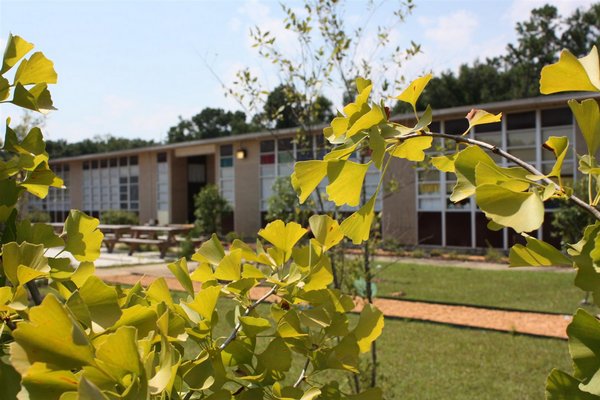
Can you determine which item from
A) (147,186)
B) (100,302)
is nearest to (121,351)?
(100,302)

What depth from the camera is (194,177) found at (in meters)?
25.0

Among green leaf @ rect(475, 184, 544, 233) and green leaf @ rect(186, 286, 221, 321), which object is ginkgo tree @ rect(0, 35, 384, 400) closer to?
green leaf @ rect(186, 286, 221, 321)

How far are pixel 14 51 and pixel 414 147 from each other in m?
0.69

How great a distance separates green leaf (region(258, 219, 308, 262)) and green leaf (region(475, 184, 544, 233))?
1.18 feet

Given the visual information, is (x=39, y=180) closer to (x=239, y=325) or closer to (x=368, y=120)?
(x=239, y=325)

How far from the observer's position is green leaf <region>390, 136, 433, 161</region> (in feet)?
2.40

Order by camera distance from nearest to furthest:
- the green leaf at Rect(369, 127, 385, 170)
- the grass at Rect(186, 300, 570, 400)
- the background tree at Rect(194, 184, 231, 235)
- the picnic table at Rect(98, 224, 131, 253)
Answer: the green leaf at Rect(369, 127, 385, 170) < the grass at Rect(186, 300, 570, 400) < the picnic table at Rect(98, 224, 131, 253) < the background tree at Rect(194, 184, 231, 235)

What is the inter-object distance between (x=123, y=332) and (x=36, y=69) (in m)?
Answer: 0.60

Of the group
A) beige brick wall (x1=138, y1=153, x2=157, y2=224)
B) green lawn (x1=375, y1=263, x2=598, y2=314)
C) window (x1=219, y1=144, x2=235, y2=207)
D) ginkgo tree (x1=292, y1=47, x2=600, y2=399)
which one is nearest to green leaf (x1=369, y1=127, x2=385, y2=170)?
ginkgo tree (x1=292, y1=47, x2=600, y2=399)

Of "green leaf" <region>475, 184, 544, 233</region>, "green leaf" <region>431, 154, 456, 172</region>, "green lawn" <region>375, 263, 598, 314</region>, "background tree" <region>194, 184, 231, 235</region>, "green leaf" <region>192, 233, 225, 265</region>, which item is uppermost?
"green leaf" <region>431, 154, 456, 172</region>

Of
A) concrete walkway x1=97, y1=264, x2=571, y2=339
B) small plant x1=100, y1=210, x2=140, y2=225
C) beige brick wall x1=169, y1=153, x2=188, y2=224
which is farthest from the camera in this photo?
beige brick wall x1=169, y1=153, x2=188, y2=224

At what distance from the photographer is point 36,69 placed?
915 millimetres

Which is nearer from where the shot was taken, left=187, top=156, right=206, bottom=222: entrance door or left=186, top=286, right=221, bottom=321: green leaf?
left=186, top=286, right=221, bottom=321: green leaf

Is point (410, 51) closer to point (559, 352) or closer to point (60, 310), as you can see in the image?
point (559, 352)
